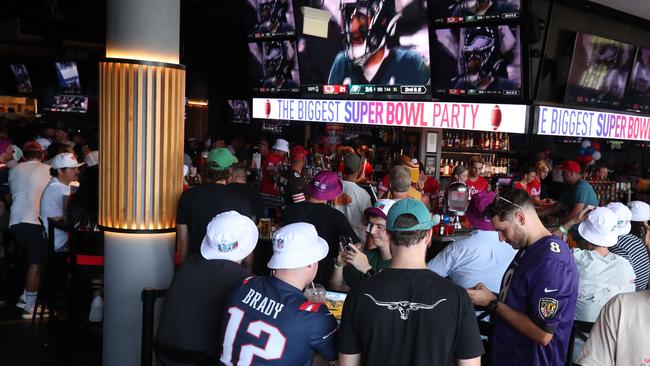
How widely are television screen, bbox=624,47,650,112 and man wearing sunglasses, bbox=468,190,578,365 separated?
6.18m

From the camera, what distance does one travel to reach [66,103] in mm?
16906

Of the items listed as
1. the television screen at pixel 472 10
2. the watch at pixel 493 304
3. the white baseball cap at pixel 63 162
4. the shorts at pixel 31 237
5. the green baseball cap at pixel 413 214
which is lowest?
the shorts at pixel 31 237

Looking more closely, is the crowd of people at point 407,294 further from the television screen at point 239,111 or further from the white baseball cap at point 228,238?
the television screen at point 239,111

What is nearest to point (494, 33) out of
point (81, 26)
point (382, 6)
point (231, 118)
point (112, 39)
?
point (382, 6)

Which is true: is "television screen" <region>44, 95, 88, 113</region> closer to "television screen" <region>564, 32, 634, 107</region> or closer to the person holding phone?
"television screen" <region>564, 32, 634, 107</region>

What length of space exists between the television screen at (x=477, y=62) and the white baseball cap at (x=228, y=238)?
171 inches

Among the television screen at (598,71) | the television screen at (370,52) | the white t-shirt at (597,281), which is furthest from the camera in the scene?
the television screen at (370,52)

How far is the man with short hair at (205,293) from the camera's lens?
11.0 feet

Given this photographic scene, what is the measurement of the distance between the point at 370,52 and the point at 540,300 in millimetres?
5565

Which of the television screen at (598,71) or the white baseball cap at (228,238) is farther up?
the television screen at (598,71)

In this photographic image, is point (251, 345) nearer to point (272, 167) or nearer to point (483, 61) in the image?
point (483, 61)

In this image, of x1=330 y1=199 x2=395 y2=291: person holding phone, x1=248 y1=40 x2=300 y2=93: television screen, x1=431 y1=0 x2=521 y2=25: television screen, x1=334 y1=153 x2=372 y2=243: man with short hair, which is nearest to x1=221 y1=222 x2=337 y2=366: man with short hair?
x1=330 y1=199 x2=395 y2=291: person holding phone

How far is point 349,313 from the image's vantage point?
2.77 metres

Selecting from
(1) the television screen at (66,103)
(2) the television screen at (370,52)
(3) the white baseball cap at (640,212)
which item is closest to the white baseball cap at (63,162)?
(2) the television screen at (370,52)
